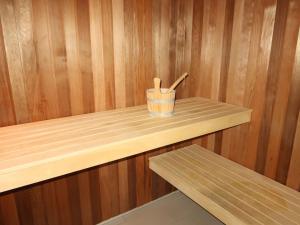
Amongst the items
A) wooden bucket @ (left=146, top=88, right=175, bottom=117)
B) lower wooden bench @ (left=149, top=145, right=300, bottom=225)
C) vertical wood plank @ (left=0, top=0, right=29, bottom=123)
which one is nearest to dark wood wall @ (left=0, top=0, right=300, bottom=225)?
vertical wood plank @ (left=0, top=0, right=29, bottom=123)

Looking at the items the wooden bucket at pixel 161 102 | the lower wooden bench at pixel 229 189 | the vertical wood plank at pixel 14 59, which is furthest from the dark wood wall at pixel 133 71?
the wooden bucket at pixel 161 102

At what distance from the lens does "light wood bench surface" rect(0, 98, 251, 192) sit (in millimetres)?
958

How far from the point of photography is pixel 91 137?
1198 millimetres

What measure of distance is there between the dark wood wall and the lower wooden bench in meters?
0.15

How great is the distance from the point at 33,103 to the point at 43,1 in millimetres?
602

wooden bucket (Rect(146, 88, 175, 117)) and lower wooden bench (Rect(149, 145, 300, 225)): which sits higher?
wooden bucket (Rect(146, 88, 175, 117))

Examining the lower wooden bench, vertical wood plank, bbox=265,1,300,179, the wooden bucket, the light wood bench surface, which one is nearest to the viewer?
the light wood bench surface

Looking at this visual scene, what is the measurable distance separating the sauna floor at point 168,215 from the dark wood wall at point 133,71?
8 centimetres

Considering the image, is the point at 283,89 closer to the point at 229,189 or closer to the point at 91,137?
the point at 229,189

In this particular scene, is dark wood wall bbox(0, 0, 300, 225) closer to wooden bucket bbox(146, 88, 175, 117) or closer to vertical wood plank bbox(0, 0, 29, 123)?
Result: vertical wood plank bbox(0, 0, 29, 123)

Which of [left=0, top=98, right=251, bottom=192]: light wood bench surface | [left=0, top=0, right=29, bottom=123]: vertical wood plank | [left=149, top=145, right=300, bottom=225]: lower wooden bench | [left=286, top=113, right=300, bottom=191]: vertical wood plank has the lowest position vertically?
[left=149, top=145, right=300, bottom=225]: lower wooden bench

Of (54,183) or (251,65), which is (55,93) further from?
(251,65)

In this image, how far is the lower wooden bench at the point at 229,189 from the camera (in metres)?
1.25

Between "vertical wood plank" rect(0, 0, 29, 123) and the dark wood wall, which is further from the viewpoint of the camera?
the dark wood wall
